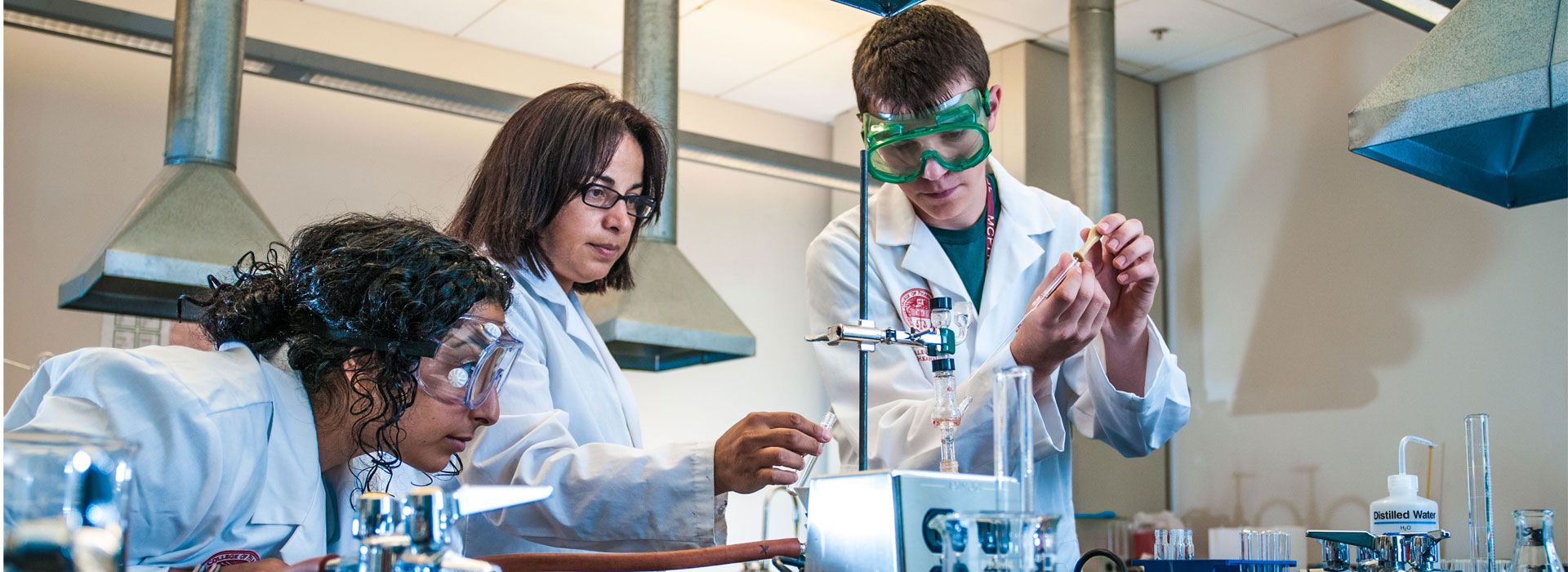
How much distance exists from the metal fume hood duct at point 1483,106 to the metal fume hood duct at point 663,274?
1765mm

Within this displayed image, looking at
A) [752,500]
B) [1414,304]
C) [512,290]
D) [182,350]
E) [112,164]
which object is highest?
[112,164]

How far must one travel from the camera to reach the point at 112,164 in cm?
405

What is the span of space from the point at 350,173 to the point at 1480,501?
3.90 metres

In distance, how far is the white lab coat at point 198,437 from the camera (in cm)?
111

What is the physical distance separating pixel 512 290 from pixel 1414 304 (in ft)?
11.6

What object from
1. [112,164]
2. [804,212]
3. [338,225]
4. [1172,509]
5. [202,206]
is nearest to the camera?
[338,225]

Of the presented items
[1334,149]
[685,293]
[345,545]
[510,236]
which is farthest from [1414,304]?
[345,545]

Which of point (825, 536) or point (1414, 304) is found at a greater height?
point (1414, 304)

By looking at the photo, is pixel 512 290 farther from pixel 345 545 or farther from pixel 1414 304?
pixel 1414 304

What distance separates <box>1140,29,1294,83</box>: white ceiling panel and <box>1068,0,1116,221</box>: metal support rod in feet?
2.27

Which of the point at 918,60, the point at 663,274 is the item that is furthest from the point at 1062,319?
the point at 663,274

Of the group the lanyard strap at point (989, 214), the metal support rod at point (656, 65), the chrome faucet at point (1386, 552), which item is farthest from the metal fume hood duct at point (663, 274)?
the chrome faucet at point (1386, 552)

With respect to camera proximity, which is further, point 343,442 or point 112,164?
point 112,164

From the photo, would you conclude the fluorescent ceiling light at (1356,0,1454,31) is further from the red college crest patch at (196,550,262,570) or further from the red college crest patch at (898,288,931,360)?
the red college crest patch at (196,550,262,570)
